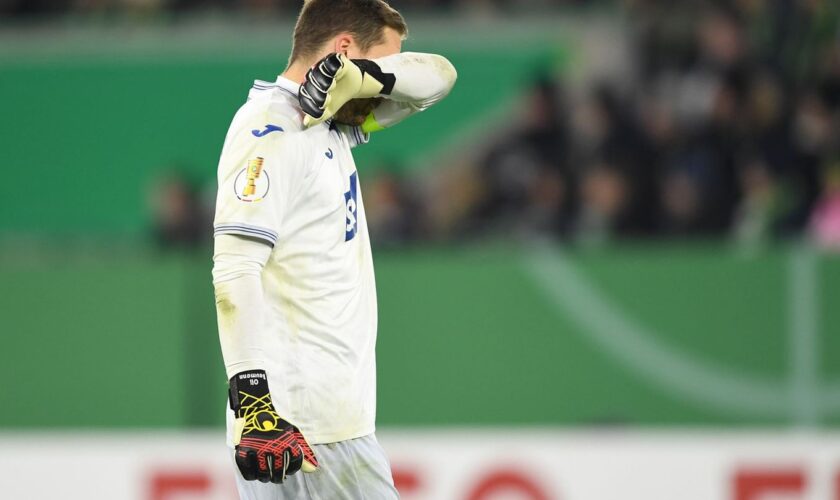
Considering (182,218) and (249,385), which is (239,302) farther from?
(182,218)

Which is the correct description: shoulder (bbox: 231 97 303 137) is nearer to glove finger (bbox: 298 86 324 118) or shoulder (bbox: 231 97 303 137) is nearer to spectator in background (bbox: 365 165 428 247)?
glove finger (bbox: 298 86 324 118)

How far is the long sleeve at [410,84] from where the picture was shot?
3.92 meters

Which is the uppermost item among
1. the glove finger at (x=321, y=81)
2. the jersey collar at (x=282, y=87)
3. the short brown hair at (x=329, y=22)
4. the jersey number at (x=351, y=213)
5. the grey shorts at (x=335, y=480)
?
the short brown hair at (x=329, y=22)

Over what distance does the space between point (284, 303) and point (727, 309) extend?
204 inches

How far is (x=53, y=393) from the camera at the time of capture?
867 cm

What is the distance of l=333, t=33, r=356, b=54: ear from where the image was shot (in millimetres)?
3844

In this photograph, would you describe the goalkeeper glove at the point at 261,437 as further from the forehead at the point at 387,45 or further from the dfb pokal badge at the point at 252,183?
the forehead at the point at 387,45

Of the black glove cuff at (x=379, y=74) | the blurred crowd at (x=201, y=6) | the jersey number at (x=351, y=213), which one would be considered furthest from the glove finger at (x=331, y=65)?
the blurred crowd at (x=201, y=6)

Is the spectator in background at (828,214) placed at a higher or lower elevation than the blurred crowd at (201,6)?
lower

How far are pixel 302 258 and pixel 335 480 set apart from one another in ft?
1.89

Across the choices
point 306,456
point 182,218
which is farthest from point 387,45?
point 182,218

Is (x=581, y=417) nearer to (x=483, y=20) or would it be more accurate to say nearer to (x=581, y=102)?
(x=581, y=102)

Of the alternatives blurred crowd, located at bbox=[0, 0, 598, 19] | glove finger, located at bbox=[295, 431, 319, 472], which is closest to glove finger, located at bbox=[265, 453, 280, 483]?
glove finger, located at bbox=[295, 431, 319, 472]

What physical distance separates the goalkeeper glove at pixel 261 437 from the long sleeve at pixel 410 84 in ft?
2.90
